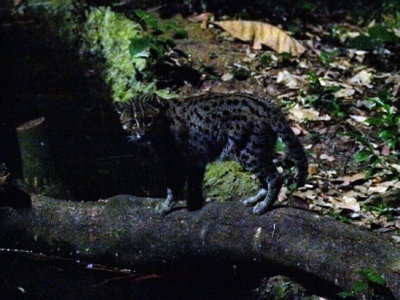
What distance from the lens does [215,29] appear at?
8.91 meters

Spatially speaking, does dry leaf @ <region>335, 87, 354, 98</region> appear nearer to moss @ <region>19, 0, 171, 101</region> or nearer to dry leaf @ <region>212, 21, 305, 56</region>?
dry leaf @ <region>212, 21, 305, 56</region>

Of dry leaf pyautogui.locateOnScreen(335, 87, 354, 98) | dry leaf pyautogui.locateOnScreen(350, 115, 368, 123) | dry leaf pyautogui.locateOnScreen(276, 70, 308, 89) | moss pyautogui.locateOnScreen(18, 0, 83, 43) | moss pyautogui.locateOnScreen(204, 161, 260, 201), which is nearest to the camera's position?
moss pyautogui.locateOnScreen(204, 161, 260, 201)

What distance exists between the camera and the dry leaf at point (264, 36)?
27.0 feet

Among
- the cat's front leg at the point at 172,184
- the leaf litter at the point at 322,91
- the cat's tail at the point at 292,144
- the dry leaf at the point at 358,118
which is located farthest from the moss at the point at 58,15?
the cat's tail at the point at 292,144

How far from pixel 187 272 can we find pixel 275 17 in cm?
544

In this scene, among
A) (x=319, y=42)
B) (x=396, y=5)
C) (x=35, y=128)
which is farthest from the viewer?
(x=396, y=5)

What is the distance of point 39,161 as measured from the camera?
6062 millimetres

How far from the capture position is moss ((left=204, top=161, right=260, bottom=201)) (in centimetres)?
585

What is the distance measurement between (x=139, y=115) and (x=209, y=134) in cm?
66

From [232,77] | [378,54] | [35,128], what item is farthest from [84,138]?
[378,54]

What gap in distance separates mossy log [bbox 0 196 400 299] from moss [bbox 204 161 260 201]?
0.99m

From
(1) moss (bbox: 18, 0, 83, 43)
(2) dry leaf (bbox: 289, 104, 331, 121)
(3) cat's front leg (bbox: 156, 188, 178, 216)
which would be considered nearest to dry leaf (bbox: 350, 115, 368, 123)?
(2) dry leaf (bbox: 289, 104, 331, 121)

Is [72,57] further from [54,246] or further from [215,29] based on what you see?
[54,246]

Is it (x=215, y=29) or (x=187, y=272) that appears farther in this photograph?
(x=215, y=29)
